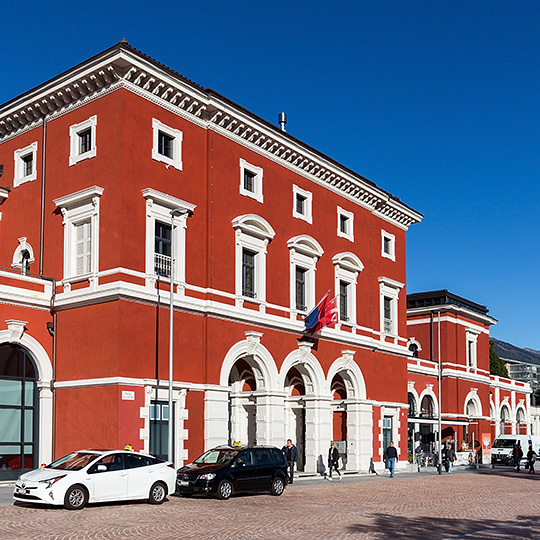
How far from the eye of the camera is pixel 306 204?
37188mm

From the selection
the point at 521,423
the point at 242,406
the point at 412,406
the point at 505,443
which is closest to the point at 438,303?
the point at 412,406

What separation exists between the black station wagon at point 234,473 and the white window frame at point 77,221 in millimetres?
7480

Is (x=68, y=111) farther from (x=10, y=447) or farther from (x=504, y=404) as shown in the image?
(x=504, y=404)

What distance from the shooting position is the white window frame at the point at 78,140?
93.0 feet

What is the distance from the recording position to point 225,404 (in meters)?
29.8

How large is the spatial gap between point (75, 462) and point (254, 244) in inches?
575

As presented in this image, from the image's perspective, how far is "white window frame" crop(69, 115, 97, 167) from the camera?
2834cm

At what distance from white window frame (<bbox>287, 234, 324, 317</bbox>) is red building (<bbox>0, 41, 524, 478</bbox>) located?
9 centimetres

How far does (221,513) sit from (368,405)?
20.6 m

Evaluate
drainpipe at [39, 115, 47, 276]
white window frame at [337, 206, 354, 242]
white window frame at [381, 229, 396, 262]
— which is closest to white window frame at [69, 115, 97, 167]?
drainpipe at [39, 115, 47, 276]

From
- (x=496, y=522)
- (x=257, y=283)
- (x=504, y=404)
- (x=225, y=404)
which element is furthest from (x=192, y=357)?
(x=504, y=404)

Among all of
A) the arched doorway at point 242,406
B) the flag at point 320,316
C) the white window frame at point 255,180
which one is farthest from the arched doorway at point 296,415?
the white window frame at point 255,180

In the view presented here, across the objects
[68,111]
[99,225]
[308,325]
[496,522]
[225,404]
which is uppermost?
[68,111]

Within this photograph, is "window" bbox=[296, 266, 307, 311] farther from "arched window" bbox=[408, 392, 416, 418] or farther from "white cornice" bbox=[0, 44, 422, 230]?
"arched window" bbox=[408, 392, 416, 418]
